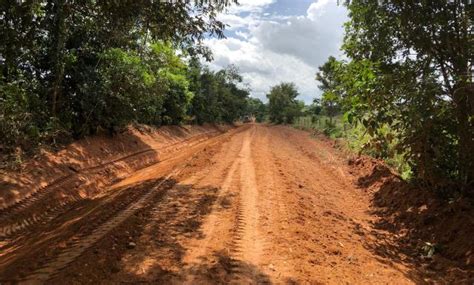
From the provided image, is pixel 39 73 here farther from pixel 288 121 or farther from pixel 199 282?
pixel 288 121

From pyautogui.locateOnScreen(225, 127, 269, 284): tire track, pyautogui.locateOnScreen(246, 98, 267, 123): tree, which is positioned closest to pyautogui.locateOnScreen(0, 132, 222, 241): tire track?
pyautogui.locateOnScreen(225, 127, 269, 284): tire track

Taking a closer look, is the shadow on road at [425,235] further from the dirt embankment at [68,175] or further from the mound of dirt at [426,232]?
the dirt embankment at [68,175]

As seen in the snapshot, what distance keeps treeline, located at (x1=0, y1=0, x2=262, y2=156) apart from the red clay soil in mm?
3104

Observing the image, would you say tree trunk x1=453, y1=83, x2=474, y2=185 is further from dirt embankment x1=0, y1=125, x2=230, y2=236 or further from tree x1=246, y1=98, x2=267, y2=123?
tree x1=246, y1=98, x2=267, y2=123

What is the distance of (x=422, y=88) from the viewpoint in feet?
23.8

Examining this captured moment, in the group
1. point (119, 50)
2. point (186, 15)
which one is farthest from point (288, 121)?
point (186, 15)

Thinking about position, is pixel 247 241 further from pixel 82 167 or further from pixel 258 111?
pixel 258 111

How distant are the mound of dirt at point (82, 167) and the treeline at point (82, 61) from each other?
30.9 inches

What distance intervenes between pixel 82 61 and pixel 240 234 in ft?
37.5

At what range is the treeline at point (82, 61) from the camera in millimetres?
8547

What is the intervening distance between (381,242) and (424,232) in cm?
86

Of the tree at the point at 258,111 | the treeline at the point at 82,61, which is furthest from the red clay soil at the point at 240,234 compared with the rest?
the tree at the point at 258,111

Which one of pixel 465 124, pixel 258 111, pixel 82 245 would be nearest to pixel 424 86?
pixel 465 124

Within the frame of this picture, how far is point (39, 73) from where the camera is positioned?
1394 cm
